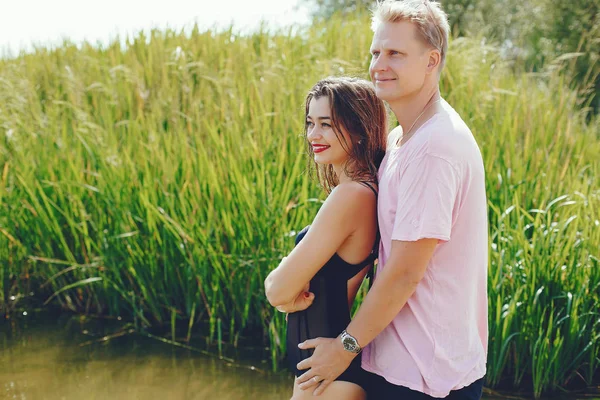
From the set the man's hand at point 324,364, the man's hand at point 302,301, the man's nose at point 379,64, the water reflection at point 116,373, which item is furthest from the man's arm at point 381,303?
the water reflection at point 116,373

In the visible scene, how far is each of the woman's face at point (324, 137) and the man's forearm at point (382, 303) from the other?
0.40 m

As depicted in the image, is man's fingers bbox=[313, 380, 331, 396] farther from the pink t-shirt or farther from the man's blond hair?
the man's blond hair

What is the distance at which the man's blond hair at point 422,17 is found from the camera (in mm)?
1605

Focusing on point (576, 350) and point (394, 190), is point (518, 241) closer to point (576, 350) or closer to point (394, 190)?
point (576, 350)

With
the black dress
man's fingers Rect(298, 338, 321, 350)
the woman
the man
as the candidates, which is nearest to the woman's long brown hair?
the woman

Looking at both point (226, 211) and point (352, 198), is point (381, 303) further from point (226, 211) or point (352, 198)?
point (226, 211)

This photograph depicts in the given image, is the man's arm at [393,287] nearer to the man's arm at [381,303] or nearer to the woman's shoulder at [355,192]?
the man's arm at [381,303]

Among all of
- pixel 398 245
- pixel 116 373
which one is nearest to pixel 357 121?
pixel 398 245

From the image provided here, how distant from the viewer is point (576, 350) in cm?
316

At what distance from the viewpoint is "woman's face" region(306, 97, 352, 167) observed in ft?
5.97

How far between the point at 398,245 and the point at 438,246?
12 centimetres

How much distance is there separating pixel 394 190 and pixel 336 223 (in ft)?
0.59

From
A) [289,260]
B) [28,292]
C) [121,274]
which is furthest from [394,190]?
[28,292]

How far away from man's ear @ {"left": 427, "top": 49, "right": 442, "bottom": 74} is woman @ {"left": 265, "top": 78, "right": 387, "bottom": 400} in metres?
0.24
